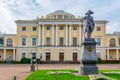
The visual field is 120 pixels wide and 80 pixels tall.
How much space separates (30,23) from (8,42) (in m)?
7.63

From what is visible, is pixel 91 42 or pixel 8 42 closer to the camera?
pixel 91 42

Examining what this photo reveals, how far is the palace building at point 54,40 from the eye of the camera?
70.7m

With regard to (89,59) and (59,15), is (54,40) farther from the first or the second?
(89,59)

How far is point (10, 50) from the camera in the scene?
2928 inches

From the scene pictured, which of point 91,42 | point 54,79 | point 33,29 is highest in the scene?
point 33,29

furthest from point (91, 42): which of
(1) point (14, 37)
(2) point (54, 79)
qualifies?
(1) point (14, 37)

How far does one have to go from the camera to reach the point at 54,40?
71875mm

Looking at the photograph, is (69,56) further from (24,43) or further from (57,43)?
(24,43)

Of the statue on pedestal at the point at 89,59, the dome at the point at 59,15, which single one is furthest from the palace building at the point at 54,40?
the statue on pedestal at the point at 89,59

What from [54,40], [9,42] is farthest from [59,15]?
[9,42]

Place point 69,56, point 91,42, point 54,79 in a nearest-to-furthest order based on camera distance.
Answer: point 54,79, point 91,42, point 69,56

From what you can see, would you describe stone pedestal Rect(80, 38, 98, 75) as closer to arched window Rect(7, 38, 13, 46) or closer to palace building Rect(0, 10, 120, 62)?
palace building Rect(0, 10, 120, 62)

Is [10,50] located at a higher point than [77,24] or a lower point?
lower

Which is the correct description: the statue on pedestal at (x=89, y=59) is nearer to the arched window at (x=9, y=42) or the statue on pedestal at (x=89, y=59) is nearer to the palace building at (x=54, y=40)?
the palace building at (x=54, y=40)
